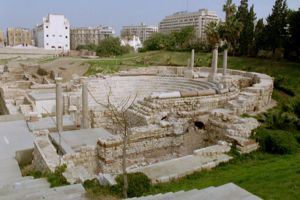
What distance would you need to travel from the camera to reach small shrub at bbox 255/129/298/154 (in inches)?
398

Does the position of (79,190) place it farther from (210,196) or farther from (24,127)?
(24,127)

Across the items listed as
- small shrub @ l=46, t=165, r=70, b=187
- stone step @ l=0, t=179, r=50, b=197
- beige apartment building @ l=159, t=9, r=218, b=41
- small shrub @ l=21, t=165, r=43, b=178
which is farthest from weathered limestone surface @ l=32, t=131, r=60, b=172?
beige apartment building @ l=159, t=9, r=218, b=41

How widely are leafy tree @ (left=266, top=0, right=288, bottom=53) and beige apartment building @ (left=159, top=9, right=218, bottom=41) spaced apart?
88504 mm

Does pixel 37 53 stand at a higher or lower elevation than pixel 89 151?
higher

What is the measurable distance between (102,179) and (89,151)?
451 centimetres

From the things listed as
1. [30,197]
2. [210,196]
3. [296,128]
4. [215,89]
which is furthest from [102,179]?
[215,89]

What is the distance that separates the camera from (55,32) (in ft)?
326

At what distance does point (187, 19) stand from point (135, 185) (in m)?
139

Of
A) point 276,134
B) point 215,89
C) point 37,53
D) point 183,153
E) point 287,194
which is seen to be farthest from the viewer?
point 37,53

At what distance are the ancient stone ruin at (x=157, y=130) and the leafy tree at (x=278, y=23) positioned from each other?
934cm

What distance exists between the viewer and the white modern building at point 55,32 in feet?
322

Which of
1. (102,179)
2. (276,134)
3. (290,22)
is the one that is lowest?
(102,179)

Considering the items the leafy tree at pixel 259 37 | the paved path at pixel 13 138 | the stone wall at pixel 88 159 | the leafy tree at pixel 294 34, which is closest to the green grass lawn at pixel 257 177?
the stone wall at pixel 88 159

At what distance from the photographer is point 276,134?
10664 mm
